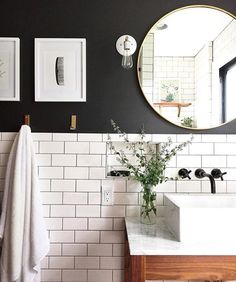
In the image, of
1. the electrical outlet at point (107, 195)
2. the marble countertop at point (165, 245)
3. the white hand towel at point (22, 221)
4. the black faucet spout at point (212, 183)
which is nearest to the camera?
the marble countertop at point (165, 245)

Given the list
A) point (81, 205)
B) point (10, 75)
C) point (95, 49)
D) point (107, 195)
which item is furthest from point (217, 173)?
point (10, 75)

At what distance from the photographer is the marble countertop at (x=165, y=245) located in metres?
1.08

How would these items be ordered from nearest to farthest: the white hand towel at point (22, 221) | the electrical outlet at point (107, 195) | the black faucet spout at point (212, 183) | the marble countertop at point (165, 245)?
the marble countertop at point (165, 245) → the white hand towel at point (22, 221) → the black faucet spout at point (212, 183) → the electrical outlet at point (107, 195)

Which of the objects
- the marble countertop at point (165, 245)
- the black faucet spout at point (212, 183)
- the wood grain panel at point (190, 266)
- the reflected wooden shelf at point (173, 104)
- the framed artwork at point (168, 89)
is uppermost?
the framed artwork at point (168, 89)

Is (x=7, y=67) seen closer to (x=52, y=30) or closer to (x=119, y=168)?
(x=52, y=30)

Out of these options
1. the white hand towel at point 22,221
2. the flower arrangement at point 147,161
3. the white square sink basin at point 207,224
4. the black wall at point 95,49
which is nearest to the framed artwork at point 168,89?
the black wall at point 95,49

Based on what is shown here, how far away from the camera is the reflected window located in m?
1.62

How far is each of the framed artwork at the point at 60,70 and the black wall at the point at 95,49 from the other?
0.12 ft

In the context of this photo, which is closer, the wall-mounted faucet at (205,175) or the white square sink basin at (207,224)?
the white square sink basin at (207,224)

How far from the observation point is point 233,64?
162 cm

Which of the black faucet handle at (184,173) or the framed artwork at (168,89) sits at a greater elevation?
the framed artwork at (168,89)

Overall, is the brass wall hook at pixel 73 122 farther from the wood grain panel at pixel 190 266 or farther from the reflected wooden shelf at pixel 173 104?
the wood grain panel at pixel 190 266

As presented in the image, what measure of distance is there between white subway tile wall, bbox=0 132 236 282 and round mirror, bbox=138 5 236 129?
0.36 meters

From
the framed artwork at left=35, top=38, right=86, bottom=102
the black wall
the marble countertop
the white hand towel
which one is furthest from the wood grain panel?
the framed artwork at left=35, top=38, right=86, bottom=102
